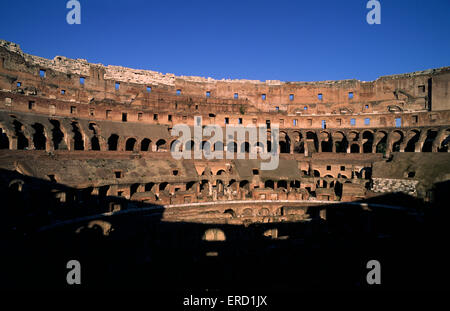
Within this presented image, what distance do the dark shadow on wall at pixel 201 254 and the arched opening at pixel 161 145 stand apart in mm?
16747

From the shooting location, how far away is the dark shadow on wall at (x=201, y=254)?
32.6 ft

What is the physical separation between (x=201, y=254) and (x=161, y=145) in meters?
24.8

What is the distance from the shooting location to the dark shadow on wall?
994 cm

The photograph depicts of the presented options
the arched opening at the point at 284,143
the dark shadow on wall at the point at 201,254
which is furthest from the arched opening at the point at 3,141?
the arched opening at the point at 284,143

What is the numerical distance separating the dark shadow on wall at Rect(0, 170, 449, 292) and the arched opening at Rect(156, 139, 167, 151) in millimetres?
16747

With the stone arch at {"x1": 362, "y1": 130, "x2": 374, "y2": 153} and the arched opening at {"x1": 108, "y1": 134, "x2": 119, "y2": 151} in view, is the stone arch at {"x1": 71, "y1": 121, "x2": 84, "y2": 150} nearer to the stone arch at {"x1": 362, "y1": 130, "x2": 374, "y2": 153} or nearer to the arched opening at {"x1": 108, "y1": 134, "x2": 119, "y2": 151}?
the arched opening at {"x1": 108, "y1": 134, "x2": 119, "y2": 151}

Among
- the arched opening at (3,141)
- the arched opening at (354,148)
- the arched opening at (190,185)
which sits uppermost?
the arched opening at (3,141)

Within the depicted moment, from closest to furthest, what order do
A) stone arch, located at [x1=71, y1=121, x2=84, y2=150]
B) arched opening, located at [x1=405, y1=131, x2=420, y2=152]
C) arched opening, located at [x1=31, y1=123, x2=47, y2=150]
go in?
arched opening, located at [x1=31, y1=123, x2=47, y2=150] → stone arch, located at [x1=71, y1=121, x2=84, y2=150] → arched opening, located at [x1=405, y1=131, x2=420, y2=152]

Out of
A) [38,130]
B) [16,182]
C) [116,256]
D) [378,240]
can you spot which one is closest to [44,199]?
[16,182]

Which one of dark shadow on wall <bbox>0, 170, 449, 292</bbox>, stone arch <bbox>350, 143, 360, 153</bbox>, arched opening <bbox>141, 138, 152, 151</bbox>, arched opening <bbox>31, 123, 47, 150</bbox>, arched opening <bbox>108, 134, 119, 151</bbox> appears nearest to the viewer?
dark shadow on wall <bbox>0, 170, 449, 292</bbox>

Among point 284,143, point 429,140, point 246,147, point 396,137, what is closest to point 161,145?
point 246,147

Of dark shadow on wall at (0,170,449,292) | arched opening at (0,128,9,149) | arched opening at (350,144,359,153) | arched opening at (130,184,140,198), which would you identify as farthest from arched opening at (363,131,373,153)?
arched opening at (0,128,9,149)

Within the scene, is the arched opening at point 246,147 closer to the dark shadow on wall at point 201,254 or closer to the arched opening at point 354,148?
the arched opening at point 354,148
